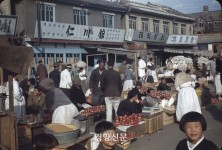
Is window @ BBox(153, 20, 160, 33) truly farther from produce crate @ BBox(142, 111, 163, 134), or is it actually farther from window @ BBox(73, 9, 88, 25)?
produce crate @ BBox(142, 111, 163, 134)

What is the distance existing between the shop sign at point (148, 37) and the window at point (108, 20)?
1918 millimetres

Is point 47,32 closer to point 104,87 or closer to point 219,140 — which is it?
point 104,87

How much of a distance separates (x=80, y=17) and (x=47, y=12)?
3052 mm

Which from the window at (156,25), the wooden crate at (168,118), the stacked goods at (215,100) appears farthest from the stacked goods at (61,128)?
the window at (156,25)

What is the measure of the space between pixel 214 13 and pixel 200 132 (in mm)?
53948

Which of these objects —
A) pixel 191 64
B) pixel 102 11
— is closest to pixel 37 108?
pixel 102 11

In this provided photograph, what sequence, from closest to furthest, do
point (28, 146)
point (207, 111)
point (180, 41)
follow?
point (28, 146)
point (207, 111)
point (180, 41)

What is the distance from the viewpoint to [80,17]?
22.5 meters

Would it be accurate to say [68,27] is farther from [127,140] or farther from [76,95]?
[127,140]

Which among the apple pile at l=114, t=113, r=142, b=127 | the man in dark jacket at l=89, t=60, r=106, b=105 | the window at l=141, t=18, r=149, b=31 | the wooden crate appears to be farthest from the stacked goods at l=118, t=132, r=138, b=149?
the window at l=141, t=18, r=149, b=31

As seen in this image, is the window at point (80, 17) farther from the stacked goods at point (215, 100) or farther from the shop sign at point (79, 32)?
the stacked goods at point (215, 100)

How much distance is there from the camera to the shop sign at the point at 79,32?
19281mm

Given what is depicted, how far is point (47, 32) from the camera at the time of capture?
19.2m

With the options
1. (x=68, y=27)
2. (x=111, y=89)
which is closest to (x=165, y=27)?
(x=68, y=27)
